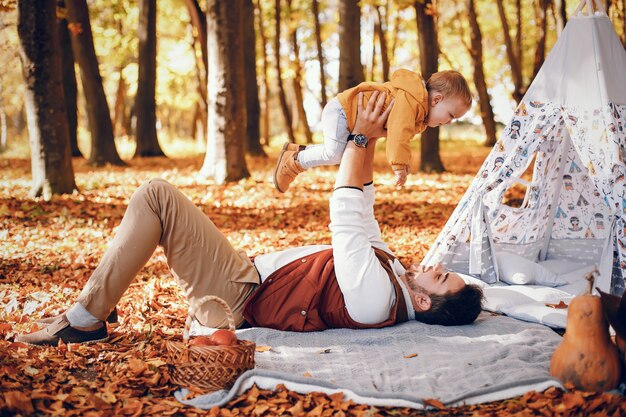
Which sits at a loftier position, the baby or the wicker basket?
the baby

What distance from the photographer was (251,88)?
48.3 feet

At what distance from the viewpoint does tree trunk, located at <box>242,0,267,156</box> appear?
14664mm

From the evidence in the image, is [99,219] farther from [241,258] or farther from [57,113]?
[241,258]

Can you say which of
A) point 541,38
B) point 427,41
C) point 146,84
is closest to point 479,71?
point 541,38

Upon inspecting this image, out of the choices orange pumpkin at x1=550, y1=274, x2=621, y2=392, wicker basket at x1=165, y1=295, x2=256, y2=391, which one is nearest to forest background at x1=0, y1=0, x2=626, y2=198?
wicker basket at x1=165, y1=295, x2=256, y2=391

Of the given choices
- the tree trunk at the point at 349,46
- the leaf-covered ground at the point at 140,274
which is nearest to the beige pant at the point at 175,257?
the leaf-covered ground at the point at 140,274

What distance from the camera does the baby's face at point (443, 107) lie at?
4363 mm

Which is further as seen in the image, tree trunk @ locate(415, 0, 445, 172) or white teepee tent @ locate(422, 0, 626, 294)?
tree trunk @ locate(415, 0, 445, 172)

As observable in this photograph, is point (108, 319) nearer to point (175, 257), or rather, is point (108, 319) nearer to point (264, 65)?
point (175, 257)

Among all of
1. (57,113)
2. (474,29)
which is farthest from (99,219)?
(474,29)

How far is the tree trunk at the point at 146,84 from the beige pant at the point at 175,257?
474 inches

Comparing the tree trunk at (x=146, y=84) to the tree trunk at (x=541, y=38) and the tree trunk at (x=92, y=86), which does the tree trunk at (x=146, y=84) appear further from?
the tree trunk at (x=541, y=38)

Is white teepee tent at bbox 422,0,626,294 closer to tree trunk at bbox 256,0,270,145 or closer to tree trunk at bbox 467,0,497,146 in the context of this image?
tree trunk at bbox 467,0,497,146

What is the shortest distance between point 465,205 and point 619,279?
133cm
